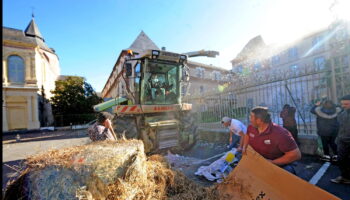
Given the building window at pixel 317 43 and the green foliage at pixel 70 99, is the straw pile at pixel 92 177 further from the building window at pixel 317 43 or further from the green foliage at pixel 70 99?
the building window at pixel 317 43

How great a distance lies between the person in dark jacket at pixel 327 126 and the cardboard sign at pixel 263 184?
2.87 meters

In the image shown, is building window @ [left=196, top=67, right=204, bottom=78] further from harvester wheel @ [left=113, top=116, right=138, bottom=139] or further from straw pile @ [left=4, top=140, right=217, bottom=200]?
straw pile @ [left=4, top=140, right=217, bottom=200]

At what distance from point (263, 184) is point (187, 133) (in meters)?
3.46

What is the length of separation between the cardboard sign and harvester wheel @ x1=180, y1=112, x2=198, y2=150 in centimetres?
300

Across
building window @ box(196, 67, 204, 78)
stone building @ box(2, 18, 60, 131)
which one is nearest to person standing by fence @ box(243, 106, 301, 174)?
stone building @ box(2, 18, 60, 131)

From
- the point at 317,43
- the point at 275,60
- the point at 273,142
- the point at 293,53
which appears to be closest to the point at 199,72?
the point at 275,60

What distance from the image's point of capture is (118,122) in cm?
446

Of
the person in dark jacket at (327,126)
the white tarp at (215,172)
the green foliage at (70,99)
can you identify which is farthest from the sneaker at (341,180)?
the green foliage at (70,99)

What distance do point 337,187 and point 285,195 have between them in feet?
6.12

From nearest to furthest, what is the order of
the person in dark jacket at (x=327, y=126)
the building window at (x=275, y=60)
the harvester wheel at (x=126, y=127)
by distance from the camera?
1. the person in dark jacket at (x=327, y=126)
2. the harvester wheel at (x=126, y=127)
3. the building window at (x=275, y=60)

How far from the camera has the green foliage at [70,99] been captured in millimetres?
19594

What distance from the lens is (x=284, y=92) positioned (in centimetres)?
484

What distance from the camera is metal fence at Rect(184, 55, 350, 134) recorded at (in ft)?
13.7

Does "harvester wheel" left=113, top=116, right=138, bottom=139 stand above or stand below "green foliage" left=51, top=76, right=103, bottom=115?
below
